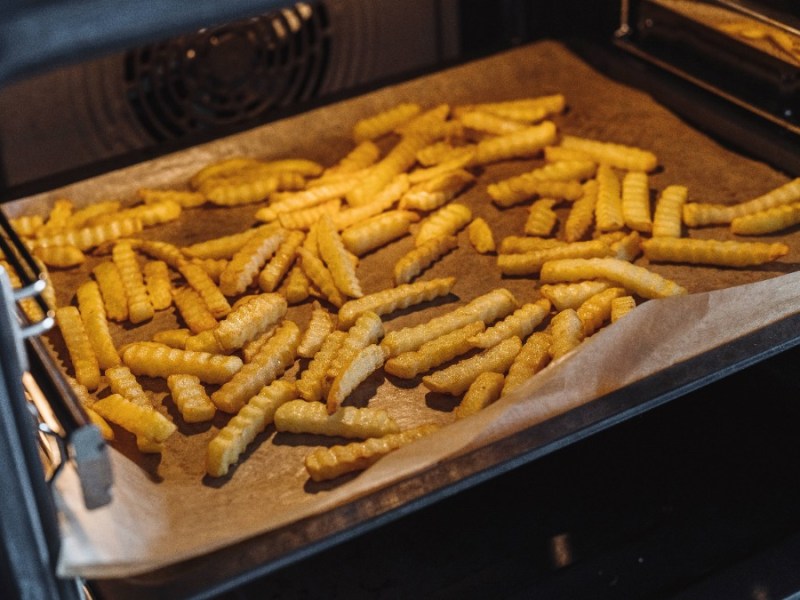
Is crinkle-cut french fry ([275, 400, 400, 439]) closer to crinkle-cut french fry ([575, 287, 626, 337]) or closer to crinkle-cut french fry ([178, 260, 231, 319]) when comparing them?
crinkle-cut french fry ([178, 260, 231, 319])

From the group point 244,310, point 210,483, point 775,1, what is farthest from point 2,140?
point 775,1

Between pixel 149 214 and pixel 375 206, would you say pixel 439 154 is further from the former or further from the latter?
pixel 149 214

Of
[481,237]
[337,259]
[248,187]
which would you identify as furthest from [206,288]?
[481,237]

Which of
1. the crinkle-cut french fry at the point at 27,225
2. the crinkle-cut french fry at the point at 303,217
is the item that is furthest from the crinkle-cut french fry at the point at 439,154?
the crinkle-cut french fry at the point at 27,225

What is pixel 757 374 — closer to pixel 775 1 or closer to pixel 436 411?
pixel 436 411

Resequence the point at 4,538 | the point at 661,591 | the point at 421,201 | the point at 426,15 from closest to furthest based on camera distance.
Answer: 1. the point at 4,538
2. the point at 661,591
3. the point at 421,201
4. the point at 426,15

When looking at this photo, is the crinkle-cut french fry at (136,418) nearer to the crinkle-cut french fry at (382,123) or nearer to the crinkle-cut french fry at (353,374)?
the crinkle-cut french fry at (353,374)
